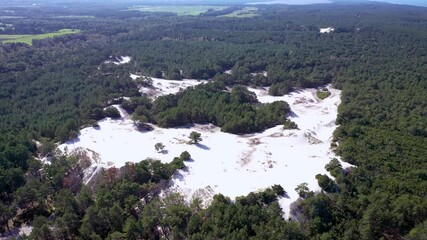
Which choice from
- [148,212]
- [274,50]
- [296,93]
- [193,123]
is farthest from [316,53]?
[148,212]

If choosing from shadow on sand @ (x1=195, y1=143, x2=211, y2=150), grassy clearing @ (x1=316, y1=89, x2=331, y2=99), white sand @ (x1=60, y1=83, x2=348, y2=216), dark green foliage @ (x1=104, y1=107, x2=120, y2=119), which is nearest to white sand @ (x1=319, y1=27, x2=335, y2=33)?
grassy clearing @ (x1=316, y1=89, x2=331, y2=99)

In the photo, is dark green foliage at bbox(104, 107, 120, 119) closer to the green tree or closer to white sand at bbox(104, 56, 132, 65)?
the green tree

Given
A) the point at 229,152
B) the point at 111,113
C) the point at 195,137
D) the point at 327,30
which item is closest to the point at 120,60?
the point at 111,113

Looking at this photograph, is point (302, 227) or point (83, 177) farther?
point (83, 177)

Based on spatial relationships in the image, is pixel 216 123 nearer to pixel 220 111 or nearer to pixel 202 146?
pixel 220 111

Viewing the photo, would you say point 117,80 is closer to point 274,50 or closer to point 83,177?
point 83,177
